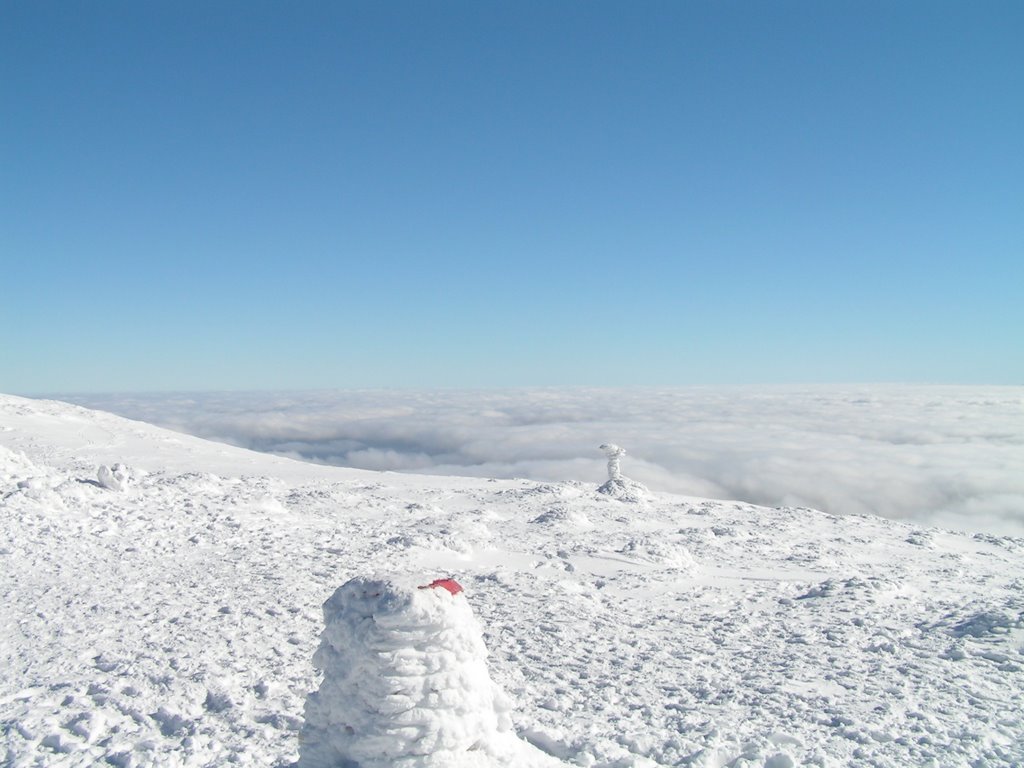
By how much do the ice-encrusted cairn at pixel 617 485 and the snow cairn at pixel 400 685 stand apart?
50.7 ft

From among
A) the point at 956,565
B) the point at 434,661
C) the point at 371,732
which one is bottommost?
the point at 956,565

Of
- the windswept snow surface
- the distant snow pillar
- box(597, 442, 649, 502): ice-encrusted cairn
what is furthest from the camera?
the distant snow pillar

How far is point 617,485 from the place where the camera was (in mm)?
20594

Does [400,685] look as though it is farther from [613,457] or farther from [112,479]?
[613,457]

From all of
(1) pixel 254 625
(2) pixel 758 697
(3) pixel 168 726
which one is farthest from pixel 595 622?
(3) pixel 168 726

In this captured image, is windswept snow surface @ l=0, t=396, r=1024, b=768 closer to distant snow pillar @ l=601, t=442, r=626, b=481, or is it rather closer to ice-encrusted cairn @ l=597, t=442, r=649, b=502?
ice-encrusted cairn @ l=597, t=442, r=649, b=502

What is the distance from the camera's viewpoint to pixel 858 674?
7832 mm

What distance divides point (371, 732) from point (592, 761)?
90.2 inches

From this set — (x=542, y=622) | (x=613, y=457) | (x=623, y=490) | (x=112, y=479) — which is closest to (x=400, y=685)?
(x=542, y=622)

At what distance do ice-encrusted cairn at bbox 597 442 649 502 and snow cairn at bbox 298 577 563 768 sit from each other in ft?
50.7

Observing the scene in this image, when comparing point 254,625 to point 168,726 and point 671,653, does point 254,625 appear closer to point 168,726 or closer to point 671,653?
point 168,726

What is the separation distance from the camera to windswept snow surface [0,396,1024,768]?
20.0ft

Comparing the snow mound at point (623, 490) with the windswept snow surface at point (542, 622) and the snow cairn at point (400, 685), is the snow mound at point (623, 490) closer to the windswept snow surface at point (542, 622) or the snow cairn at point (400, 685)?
the windswept snow surface at point (542, 622)

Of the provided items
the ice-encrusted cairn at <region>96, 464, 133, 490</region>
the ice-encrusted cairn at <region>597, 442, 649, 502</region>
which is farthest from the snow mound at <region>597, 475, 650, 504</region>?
the ice-encrusted cairn at <region>96, 464, 133, 490</region>
